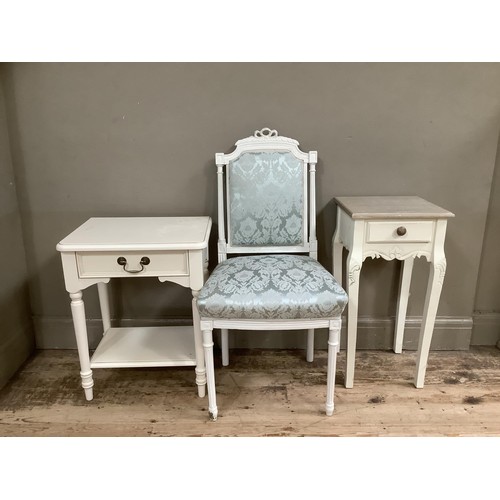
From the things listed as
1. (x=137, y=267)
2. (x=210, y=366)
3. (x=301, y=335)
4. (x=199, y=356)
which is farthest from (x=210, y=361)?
Answer: (x=301, y=335)

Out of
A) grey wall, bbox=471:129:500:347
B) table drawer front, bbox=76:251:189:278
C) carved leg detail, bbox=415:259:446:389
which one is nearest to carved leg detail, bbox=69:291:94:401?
table drawer front, bbox=76:251:189:278

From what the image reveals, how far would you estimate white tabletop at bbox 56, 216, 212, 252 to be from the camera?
1866mm

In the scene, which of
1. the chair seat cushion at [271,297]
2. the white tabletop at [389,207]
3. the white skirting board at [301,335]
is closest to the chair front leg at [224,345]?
the white skirting board at [301,335]

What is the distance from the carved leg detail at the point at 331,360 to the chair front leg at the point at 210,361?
496mm

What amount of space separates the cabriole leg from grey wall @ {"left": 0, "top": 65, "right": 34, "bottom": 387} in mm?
1079

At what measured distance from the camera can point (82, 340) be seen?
2.07 metres

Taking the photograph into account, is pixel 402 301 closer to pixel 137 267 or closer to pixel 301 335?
pixel 301 335

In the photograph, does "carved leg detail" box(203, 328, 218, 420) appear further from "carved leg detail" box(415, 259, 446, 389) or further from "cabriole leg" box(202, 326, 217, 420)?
"carved leg detail" box(415, 259, 446, 389)

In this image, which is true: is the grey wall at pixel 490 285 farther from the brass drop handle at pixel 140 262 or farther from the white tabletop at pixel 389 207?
the brass drop handle at pixel 140 262

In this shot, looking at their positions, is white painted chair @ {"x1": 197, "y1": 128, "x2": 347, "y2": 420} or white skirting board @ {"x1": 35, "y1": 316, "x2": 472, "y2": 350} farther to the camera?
white skirting board @ {"x1": 35, "y1": 316, "x2": 472, "y2": 350}

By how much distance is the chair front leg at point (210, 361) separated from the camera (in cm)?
190

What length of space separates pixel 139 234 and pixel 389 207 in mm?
1124

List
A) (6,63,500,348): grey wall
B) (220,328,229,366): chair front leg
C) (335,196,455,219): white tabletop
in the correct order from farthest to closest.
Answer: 1. (220,328,229,366): chair front leg
2. (6,63,500,348): grey wall
3. (335,196,455,219): white tabletop

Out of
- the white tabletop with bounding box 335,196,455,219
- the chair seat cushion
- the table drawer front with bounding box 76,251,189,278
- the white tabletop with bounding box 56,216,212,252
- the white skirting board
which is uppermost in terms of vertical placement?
the white tabletop with bounding box 335,196,455,219
